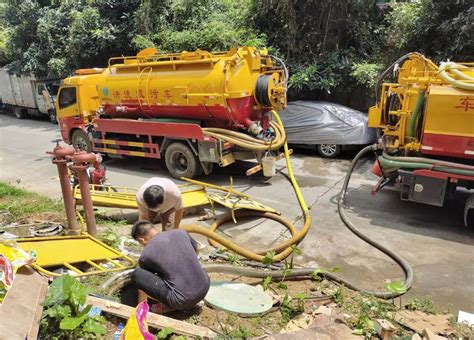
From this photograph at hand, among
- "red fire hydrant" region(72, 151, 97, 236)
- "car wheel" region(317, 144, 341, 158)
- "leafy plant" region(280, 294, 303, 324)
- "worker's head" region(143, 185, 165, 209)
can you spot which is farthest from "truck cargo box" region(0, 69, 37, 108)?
"leafy plant" region(280, 294, 303, 324)

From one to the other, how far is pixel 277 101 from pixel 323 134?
2307 millimetres

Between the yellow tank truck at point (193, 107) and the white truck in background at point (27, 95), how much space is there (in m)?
9.27

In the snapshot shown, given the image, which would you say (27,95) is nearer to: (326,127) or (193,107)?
(193,107)

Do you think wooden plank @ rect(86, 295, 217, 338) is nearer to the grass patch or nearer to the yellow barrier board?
the yellow barrier board

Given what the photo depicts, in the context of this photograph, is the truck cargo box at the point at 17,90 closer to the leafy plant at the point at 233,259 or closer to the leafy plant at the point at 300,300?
the leafy plant at the point at 233,259

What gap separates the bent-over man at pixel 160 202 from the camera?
183 inches

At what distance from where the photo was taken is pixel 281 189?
8602 mm

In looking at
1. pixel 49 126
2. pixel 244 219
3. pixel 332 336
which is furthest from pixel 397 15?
pixel 49 126

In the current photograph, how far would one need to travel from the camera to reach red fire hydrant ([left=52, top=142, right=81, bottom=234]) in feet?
17.8

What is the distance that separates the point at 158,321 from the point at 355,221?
4.43 meters

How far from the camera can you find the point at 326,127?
10.8 m

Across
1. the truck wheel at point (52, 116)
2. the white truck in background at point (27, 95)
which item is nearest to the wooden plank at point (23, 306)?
the white truck in background at point (27, 95)

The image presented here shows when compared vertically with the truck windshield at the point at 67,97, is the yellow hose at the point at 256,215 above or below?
below

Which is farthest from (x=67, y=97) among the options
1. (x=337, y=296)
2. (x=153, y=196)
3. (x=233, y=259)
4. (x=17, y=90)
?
(x=17, y=90)
